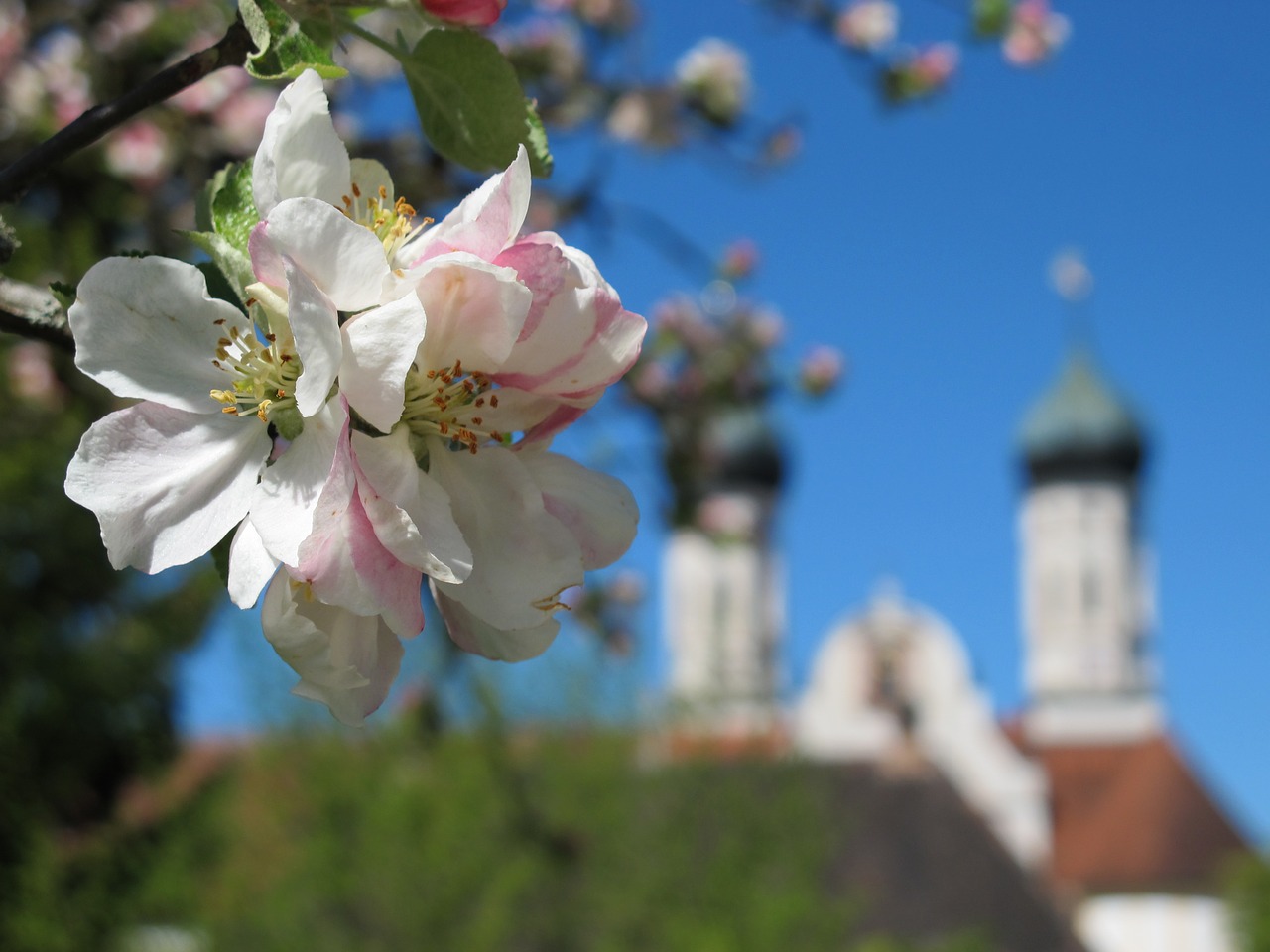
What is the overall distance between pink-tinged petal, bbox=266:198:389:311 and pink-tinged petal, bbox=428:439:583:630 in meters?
0.08

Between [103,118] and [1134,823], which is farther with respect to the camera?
[1134,823]

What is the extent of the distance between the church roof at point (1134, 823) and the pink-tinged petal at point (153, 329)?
29712 millimetres

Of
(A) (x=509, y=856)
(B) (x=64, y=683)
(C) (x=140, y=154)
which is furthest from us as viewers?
(A) (x=509, y=856)

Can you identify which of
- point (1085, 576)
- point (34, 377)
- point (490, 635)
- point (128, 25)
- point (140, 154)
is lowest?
point (1085, 576)

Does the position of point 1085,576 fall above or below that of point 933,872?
below

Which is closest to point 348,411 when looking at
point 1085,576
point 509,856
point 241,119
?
point 241,119

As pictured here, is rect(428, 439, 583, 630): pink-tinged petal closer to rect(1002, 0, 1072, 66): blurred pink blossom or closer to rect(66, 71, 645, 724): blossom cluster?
rect(66, 71, 645, 724): blossom cluster

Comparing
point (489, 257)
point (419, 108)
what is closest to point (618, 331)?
point (489, 257)

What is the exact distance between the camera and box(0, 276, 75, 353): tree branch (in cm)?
66

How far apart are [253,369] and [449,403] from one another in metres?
0.08

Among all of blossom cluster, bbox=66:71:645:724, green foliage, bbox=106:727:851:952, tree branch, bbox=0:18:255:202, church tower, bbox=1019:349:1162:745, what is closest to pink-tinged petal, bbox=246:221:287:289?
blossom cluster, bbox=66:71:645:724

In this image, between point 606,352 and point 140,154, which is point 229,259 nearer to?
point 606,352

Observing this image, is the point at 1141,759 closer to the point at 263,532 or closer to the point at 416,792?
the point at 416,792

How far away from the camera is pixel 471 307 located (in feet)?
1.90
